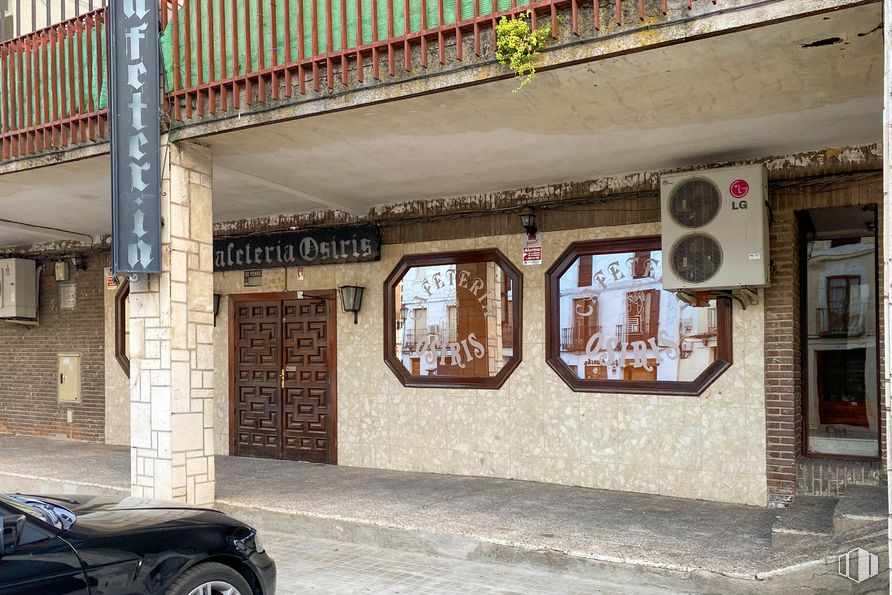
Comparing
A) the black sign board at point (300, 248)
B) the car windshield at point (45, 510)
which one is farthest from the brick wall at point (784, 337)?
the car windshield at point (45, 510)

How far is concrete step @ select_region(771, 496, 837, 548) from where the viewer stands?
551cm

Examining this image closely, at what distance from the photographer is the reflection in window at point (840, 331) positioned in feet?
24.4

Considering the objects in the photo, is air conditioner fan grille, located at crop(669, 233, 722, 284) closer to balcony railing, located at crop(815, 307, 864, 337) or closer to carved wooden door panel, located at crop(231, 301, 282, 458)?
balcony railing, located at crop(815, 307, 864, 337)

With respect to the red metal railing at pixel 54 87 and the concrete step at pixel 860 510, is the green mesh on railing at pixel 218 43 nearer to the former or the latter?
the red metal railing at pixel 54 87

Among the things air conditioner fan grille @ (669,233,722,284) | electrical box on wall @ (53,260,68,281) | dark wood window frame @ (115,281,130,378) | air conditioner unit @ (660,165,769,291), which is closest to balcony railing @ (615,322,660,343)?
air conditioner unit @ (660,165,769,291)

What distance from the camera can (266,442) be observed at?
33.1 feet

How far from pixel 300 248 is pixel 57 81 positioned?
3.32 meters

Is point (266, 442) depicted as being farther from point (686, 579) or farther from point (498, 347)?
point (686, 579)

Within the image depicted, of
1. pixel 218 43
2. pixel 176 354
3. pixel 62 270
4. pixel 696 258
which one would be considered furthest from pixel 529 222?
pixel 62 270

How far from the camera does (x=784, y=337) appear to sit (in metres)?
6.97

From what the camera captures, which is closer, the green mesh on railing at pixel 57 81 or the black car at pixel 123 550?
the black car at pixel 123 550

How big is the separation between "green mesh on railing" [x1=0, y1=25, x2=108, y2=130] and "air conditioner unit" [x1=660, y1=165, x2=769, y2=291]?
207 inches

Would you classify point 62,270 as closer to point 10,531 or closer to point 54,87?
point 54,87

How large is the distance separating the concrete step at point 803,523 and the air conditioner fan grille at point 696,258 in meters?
2.04
